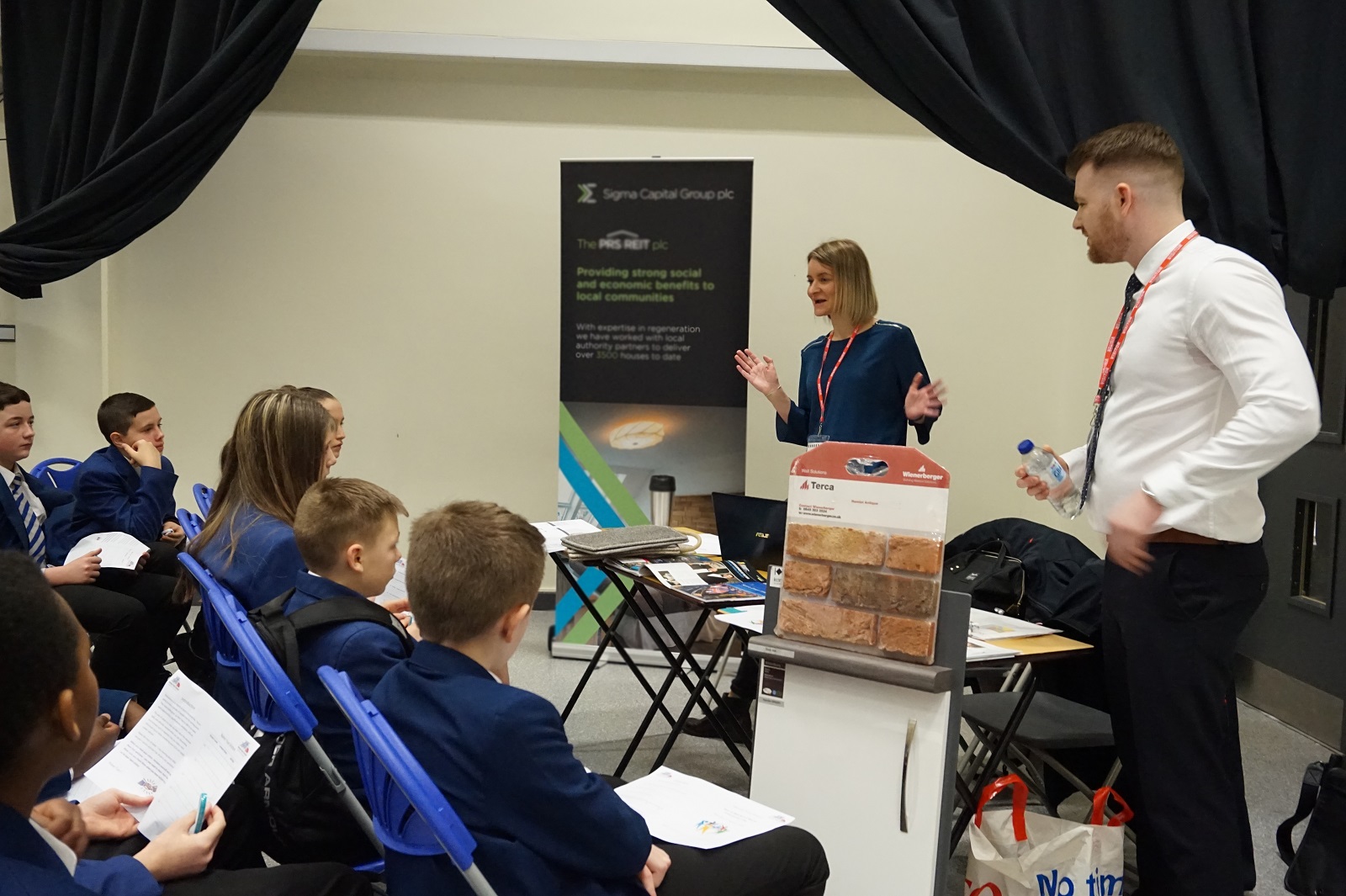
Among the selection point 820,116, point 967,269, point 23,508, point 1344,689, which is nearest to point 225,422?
point 23,508

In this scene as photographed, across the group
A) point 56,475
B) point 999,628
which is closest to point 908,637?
point 999,628

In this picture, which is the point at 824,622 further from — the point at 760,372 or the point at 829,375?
the point at 760,372

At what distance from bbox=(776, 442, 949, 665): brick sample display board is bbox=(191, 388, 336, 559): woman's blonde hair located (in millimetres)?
1156

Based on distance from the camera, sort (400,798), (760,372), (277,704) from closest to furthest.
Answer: (400,798)
(277,704)
(760,372)

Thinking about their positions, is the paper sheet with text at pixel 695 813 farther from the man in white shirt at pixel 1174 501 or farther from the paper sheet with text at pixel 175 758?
the man in white shirt at pixel 1174 501

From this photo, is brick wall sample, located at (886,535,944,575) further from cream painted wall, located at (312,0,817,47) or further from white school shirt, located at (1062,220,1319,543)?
cream painted wall, located at (312,0,817,47)

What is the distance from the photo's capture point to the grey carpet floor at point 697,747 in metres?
2.90

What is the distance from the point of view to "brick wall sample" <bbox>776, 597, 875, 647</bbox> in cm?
199

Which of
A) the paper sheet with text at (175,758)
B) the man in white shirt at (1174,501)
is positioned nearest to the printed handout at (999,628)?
the man in white shirt at (1174,501)

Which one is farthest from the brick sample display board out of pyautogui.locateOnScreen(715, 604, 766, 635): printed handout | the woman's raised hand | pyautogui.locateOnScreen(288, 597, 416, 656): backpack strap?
the woman's raised hand

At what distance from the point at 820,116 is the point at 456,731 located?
433 cm

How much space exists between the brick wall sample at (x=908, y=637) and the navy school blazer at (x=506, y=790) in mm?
681

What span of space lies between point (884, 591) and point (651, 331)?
2576 millimetres

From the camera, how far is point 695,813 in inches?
71.4
